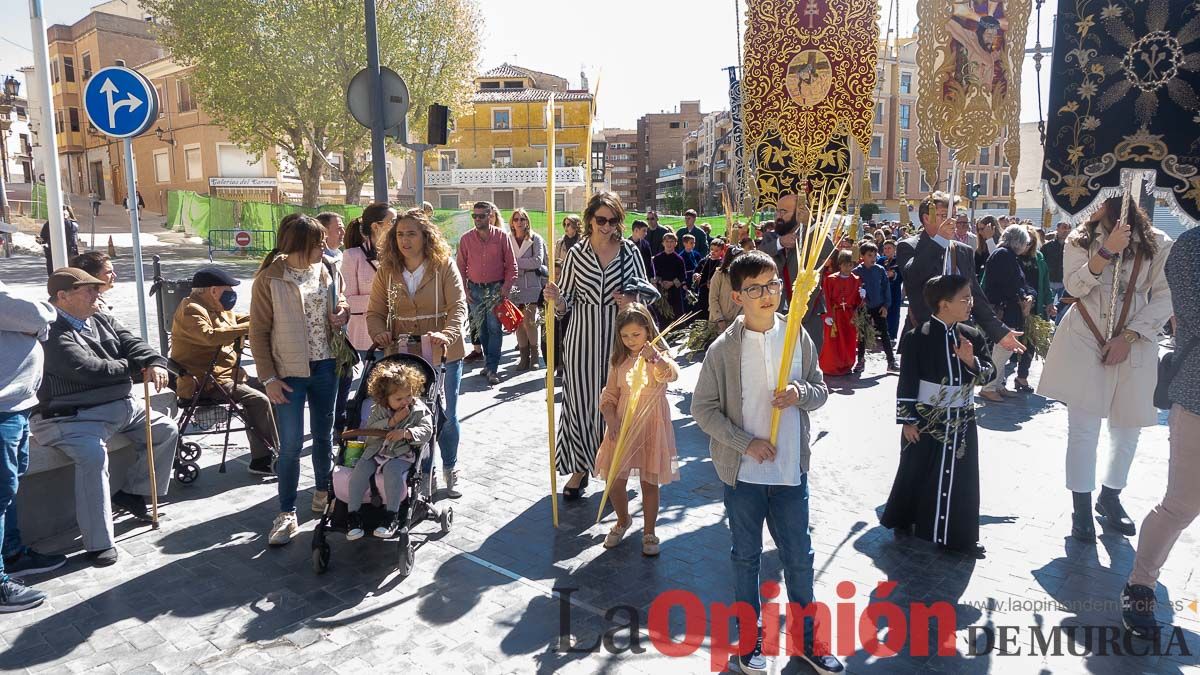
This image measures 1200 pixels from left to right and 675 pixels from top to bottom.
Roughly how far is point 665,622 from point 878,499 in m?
2.31

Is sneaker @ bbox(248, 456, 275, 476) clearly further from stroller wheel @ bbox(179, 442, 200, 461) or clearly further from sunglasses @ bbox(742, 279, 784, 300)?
sunglasses @ bbox(742, 279, 784, 300)

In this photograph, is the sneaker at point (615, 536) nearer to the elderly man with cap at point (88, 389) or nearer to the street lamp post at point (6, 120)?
the elderly man with cap at point (88, 389)

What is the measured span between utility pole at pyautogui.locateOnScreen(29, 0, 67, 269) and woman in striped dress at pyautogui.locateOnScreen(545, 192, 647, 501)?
4003 millimetres

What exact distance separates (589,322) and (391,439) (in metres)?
1.56

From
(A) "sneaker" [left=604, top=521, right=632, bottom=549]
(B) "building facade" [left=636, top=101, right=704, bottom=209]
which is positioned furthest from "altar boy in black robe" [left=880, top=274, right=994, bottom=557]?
(B) "building facade" [left=636, top=101, right=704, bottom=209]

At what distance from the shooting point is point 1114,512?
486 cm

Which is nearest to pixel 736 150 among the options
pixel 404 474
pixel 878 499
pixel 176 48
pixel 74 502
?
pixel 878 499

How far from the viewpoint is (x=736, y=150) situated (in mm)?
8336

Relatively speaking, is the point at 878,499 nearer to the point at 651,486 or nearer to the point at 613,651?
the point at 651,486

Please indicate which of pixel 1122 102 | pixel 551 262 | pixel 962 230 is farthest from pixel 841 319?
pixel 551 262

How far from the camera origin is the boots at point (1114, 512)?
477 centimetres

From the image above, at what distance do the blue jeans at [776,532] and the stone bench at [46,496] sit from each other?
12.5ft

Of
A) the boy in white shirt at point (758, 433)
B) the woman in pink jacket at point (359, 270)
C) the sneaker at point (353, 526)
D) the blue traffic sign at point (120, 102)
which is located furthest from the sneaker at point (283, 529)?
the blue traffic sign at point (120, 102)

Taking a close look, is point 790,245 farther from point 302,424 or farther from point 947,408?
point 302,424
